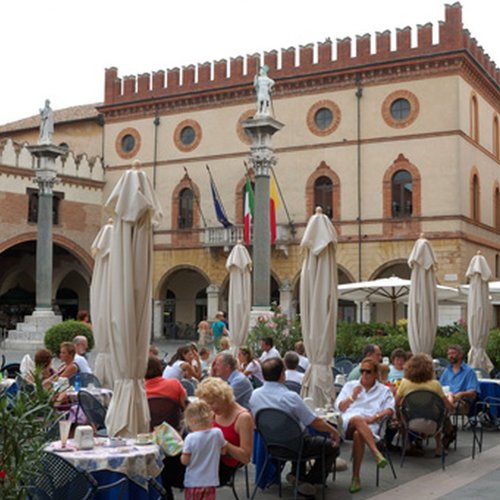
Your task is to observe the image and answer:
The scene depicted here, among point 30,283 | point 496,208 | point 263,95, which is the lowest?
point 30,283

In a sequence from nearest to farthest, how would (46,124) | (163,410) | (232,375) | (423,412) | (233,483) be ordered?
1. (233,483)
2. (163,410)
3. (232,375)
4. (423,412)
5. (46,124)

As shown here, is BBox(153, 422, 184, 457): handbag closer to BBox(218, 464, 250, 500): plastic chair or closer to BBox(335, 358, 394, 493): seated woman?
BBox(218, 464, 250, 500): plastic chair

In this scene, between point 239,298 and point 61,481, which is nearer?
point 61,481

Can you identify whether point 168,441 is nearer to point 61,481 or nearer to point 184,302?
point 61,481

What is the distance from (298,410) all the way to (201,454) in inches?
52.6

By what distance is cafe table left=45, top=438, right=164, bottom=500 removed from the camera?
5172 millimetres

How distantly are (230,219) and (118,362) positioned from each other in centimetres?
2459

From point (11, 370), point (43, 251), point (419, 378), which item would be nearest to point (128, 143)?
point (43, 251)

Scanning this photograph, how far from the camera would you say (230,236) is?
30.4 m

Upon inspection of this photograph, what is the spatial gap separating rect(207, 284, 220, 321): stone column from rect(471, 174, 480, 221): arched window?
402 inches

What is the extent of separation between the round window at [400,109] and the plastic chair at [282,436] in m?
22.5

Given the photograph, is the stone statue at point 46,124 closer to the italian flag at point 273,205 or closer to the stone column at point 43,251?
the stone column at point 43,251

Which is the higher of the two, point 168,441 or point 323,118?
point 323,118

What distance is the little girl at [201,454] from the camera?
17.1 feet
